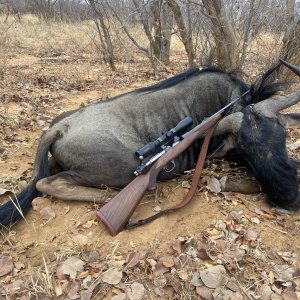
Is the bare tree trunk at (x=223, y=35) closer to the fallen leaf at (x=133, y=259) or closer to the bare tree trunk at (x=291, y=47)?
the bare tree trunk at (x=291, y=47)

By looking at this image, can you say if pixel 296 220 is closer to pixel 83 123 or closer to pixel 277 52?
pixel 83 123

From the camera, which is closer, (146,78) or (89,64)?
(146,78)

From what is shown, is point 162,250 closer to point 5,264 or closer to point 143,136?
point 5,264

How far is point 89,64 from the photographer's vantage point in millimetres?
10219

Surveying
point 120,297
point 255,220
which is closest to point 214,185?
point 255,220

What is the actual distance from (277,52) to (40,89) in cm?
466

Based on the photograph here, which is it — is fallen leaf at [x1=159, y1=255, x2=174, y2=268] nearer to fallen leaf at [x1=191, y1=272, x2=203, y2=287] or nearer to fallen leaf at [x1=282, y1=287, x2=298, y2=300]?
fallen leaf at [x1=191, y1=272, x2=203, y2=287]

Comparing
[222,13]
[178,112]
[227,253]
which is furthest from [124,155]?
[222,13]

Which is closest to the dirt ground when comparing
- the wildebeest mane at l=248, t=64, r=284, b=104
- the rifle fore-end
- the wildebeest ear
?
the rifle fore-end

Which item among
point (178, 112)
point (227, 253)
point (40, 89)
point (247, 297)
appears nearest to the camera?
point (247, 297)

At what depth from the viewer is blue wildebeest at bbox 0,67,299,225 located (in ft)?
11.2

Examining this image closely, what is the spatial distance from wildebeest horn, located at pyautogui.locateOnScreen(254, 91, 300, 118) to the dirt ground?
2.43 feet

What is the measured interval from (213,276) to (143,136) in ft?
5.68

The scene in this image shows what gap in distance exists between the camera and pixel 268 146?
11.1 feet
